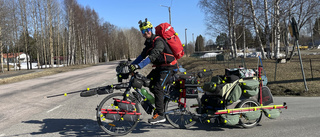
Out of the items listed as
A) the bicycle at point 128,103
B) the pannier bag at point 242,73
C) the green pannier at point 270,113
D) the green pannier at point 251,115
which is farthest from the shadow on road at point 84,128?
the pannier bag at point 242,73

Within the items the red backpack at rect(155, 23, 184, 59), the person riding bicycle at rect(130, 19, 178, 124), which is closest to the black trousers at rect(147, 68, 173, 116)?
the person riding bicycle at rect(130, 19, 178, 124)

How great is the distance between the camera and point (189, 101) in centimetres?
501

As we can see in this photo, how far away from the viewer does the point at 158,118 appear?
15.4ft

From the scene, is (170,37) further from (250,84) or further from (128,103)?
(250,84)

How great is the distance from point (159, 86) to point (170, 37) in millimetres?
931

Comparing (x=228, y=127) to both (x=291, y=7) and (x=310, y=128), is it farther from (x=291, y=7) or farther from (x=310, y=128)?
(x=291, y=7)

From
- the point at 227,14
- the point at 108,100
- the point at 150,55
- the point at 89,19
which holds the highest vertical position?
the point at 89,19

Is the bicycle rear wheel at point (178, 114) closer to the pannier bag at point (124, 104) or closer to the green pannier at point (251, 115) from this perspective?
the pannier bag at point (124, 104)

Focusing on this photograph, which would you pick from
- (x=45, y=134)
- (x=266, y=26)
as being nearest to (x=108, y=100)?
(x=45, y=134)

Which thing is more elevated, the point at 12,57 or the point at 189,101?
the point at 12,57

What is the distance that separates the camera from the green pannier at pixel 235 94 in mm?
4629

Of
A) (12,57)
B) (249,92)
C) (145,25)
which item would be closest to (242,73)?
(249,92)

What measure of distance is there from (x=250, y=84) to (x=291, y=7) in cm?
1866

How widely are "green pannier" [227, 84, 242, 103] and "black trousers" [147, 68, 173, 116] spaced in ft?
3.89
